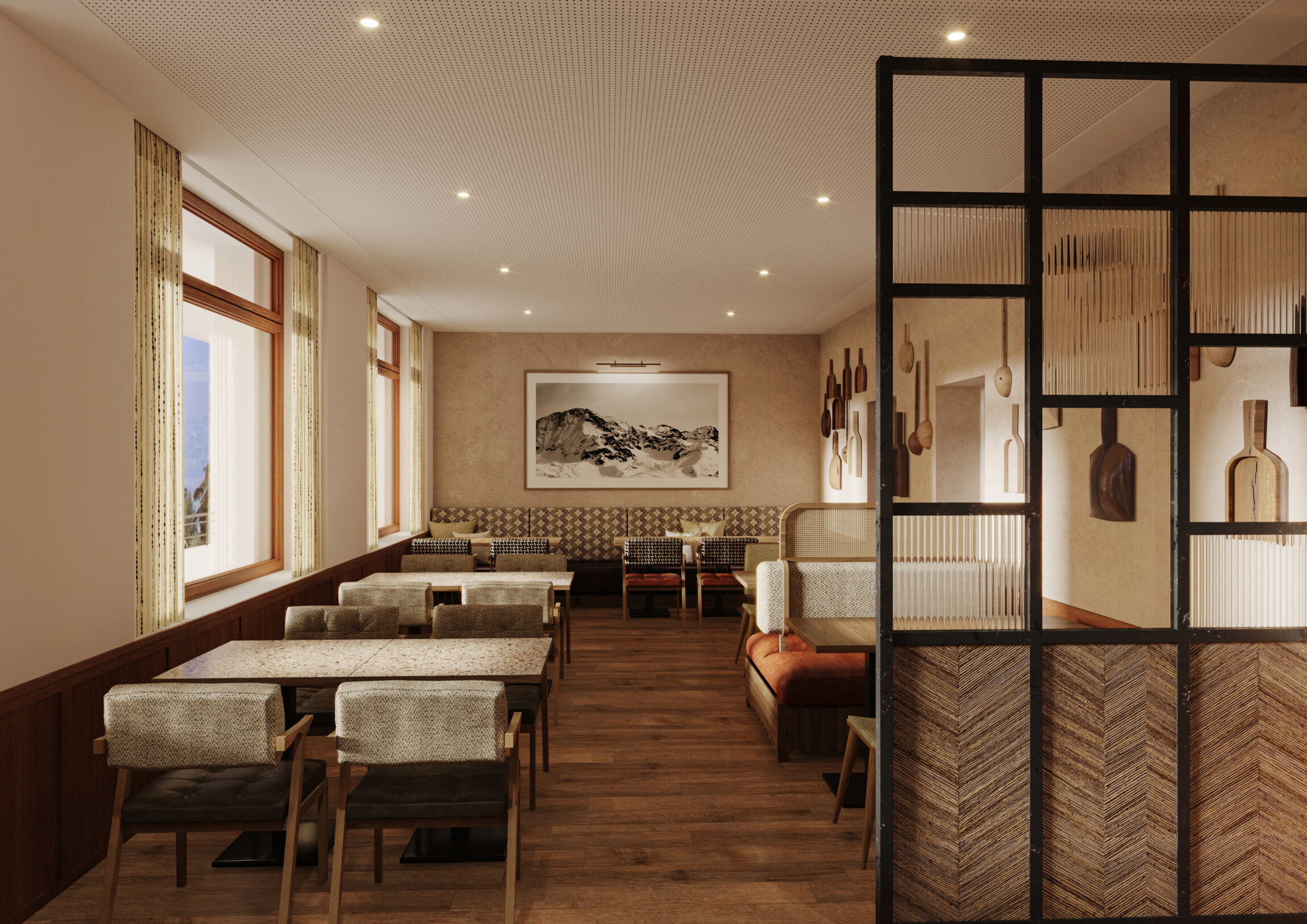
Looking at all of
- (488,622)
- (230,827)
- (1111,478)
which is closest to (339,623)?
(488,622)

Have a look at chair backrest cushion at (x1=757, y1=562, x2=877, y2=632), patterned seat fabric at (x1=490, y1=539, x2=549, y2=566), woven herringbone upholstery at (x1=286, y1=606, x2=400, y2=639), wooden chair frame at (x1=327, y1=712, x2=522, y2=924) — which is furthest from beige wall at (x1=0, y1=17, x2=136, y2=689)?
patterned seat fabric at (x1=490, y1=539, x2=549, y2=566)

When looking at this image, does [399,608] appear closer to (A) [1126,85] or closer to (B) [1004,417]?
(B) [1004,417]

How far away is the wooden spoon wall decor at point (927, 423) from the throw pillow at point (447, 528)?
506 cm

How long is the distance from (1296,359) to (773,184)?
2571 millimetres

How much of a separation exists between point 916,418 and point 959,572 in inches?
168

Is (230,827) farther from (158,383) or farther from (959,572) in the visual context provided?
(959,572)

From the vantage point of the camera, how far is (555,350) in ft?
30.6

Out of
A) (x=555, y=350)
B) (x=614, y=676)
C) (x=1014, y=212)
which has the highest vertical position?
(x=555, y=350)

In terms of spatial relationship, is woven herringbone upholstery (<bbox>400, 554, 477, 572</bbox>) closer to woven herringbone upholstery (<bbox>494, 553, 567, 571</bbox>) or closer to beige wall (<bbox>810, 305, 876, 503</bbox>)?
woven herringbone upholstery (<bbox>494, 553, 567, 571</bbox>)

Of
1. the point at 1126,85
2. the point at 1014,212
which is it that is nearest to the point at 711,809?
the point at 1014,212

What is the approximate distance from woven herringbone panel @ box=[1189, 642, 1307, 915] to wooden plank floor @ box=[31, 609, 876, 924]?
3.52 ft

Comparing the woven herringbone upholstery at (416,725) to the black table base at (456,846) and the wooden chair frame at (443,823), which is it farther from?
the black table base at (456,846)

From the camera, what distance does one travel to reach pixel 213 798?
2.42 m

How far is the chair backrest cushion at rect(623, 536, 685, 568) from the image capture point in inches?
299
